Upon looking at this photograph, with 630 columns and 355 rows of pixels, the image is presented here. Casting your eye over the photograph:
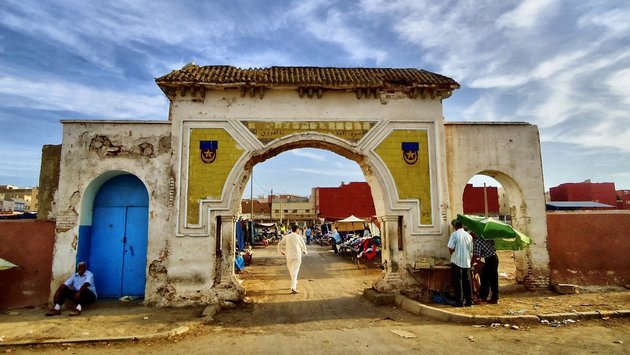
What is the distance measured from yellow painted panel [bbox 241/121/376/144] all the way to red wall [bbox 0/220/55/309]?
5.45 metres

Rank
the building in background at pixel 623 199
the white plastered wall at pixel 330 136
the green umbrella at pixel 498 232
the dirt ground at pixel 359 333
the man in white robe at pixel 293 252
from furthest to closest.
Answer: the building in background at pixel 623 199 < the man in white robe at pixel 293 252 < the white plastered wall at pixel 330 136 < the green umbrella at pixel 498 232 < the dirt ground at pixel 359 333

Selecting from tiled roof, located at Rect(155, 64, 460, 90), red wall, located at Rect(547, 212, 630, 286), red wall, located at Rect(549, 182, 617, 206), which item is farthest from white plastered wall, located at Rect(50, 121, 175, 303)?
red wall, located at Rect(549, 182, 617, 206)

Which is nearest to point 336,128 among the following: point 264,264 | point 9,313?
point 9,313

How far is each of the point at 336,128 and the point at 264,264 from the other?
10251 millimetres

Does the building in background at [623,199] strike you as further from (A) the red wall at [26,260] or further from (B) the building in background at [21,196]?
(B) the building in background at [21,196]

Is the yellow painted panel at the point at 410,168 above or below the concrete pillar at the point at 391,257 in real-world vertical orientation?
above

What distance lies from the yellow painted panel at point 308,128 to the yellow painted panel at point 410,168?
26.5 inches

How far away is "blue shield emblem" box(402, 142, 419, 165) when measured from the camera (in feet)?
31.3

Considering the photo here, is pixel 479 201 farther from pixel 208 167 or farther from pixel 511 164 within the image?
pixel 208 167

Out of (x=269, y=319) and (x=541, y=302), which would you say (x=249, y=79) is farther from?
(x=541, y=302)

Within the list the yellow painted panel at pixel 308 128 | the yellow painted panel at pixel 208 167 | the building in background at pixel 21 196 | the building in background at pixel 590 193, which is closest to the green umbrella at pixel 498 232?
the yellow painted panel at pixel 308 128

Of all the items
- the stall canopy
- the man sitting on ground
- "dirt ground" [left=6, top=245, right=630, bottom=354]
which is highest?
the stall canopy

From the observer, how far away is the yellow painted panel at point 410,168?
938 centimetres

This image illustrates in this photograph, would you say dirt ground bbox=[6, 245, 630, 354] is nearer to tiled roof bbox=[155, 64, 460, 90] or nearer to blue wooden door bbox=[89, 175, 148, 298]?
blue wooden door bbox=[89, 175, 148, 298]
